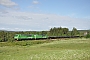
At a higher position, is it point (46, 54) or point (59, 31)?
point (59, 31)

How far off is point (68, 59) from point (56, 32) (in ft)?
512

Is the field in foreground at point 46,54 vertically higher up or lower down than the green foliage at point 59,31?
lower down

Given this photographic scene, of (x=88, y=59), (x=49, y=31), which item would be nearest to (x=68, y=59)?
(x=88, y=59)

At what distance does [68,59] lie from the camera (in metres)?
23.6

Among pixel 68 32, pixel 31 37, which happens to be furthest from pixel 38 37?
pixel 68 32

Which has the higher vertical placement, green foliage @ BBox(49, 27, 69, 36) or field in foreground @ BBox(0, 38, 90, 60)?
green foliage @ BBox(49, 27, 69, 36)

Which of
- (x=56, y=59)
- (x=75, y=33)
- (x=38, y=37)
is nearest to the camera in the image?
(x=56, y=59)

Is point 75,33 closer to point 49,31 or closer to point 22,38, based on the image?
point 49,31

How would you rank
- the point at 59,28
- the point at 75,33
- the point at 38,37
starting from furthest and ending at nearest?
the point at 59,28, the point at 75,33, the point at 38,37

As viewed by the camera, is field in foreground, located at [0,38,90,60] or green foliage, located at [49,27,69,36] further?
green foliage, located at [49,27,69,36]

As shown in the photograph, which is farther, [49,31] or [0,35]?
[49,31]

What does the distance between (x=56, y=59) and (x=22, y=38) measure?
3110 inches

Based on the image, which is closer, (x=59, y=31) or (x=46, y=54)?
(x=46, y=54)

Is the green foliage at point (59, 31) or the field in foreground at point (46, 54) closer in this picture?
the field in foreground at point (46, 54)
